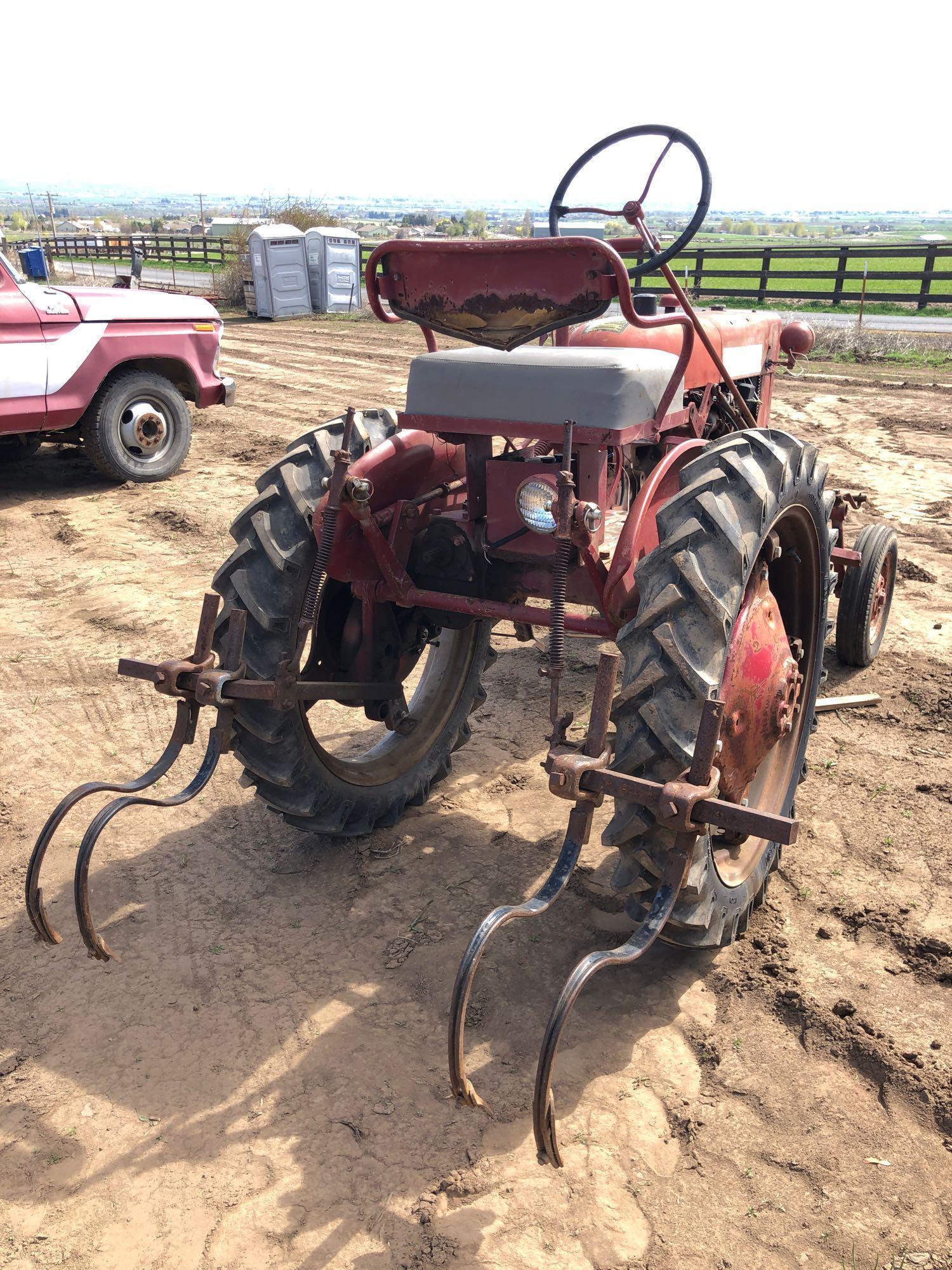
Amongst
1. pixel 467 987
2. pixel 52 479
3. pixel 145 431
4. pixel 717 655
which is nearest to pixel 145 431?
pixel 145 431

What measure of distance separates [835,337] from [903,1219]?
15.3m

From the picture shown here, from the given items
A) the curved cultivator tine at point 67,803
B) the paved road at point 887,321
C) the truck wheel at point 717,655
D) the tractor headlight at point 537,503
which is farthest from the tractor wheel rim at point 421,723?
the paved road at point 887,321

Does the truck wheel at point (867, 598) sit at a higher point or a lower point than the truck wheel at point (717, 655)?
lower

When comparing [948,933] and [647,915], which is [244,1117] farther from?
[948,933]

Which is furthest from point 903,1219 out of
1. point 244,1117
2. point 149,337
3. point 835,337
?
point 835,337

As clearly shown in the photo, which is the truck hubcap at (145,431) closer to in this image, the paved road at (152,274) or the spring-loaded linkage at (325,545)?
the spring-loaded linkage at (325,545)

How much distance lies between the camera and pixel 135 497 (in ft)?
27.8

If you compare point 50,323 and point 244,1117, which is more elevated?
point 50,323

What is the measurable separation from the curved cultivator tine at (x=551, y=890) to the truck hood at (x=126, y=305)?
6.97 m

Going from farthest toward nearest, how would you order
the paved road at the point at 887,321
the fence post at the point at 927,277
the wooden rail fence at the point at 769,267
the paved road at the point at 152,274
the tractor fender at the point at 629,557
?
the paved road at the point at 152,274, the wooden rail fence at the point at 769,267, the fence post at the point at 927,277, the paved road at the point at 887,321, the tractor fender at the point at 629,557

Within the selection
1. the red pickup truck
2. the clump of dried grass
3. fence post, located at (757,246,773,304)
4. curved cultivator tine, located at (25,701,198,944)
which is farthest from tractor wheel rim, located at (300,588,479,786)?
→ fence post, located at (757,246,773,304)

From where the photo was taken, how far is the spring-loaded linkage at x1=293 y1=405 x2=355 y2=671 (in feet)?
9.86

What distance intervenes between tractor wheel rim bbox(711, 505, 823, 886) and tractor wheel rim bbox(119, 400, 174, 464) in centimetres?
655

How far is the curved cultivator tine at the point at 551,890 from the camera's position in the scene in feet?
7.38
